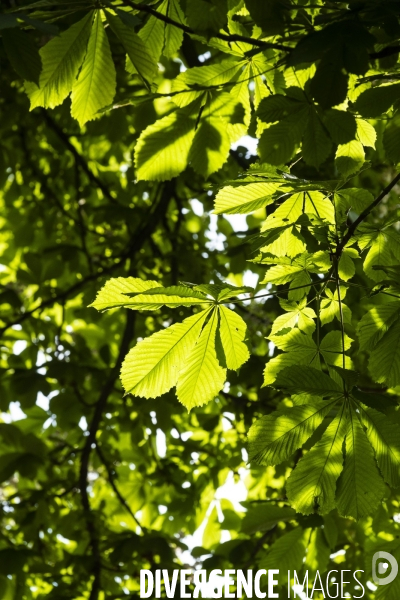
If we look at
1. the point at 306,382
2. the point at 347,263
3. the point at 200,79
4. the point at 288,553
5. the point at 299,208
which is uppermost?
the point at 200,79

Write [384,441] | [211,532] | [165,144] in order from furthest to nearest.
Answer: [211,532] < [165,144] < [384,441]

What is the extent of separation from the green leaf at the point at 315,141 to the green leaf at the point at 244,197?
167 millimetres

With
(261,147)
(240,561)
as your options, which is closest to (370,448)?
(261,147)

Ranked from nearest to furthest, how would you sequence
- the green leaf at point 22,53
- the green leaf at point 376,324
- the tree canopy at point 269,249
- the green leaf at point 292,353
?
the green leaf at point 22,53
the tree canopy at point 269,249
the green leaf at point 376,324
the green leaf at point 292,353

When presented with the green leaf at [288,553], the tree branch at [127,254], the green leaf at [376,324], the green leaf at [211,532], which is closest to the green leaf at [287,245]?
the green leaf at [376,324]

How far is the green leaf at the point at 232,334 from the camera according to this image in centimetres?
113

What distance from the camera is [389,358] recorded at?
3.61 feet

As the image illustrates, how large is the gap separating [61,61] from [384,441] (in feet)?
2.57

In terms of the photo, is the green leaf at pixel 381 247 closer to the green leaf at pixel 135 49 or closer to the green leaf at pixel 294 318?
the green leaf at pixel 294 318

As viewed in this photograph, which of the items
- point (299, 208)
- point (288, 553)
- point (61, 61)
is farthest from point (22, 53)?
point (288, 553)

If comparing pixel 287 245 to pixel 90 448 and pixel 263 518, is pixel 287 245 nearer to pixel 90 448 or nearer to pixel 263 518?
pixel 263 518

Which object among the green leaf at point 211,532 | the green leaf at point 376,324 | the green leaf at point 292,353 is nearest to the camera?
the green leaf at point 376,324

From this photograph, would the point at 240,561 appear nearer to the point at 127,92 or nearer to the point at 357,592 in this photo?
the point at 357,592

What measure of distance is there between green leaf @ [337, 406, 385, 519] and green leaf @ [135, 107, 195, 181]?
2.17ft
